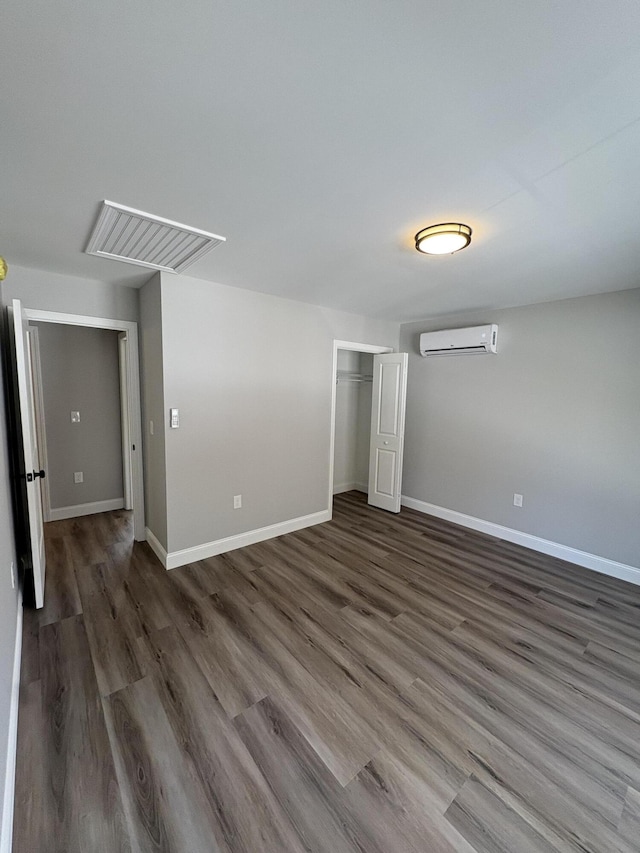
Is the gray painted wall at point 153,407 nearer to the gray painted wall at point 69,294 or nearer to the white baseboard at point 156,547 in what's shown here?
the white baseboard at point 156,547

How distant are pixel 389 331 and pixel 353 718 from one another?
4.04 m

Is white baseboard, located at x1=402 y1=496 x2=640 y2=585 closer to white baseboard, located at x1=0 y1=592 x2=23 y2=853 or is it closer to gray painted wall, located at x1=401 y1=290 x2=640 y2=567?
gray painted wall, located at x1=401 y1=290 x2=640 y2=567

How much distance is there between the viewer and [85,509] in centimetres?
405

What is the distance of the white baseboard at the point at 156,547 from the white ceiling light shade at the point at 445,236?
3030 mm

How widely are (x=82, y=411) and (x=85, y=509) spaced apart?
1166 millimetres

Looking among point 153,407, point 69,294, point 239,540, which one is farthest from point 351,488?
point 69,294

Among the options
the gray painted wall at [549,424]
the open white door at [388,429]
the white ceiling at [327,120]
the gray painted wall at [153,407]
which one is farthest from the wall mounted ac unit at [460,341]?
the gray painted wall at [153,407]

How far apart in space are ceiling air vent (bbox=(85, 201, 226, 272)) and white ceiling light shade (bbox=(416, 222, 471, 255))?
1204 millimetres

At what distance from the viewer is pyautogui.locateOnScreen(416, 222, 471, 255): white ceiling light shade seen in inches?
74.5

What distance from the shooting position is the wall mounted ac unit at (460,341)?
3620mm

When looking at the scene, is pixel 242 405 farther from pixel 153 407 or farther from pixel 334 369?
pixel 334 369

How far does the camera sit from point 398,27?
92 centimetres

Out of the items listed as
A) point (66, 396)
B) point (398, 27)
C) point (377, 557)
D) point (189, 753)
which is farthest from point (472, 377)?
point (66, 396)

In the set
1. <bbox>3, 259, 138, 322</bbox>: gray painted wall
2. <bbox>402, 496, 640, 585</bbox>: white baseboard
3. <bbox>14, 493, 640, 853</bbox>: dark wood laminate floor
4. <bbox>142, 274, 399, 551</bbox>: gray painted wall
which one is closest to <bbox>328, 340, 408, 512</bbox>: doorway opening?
<bbox>142, 274, 399, 551</bbox>: gray painted wall
